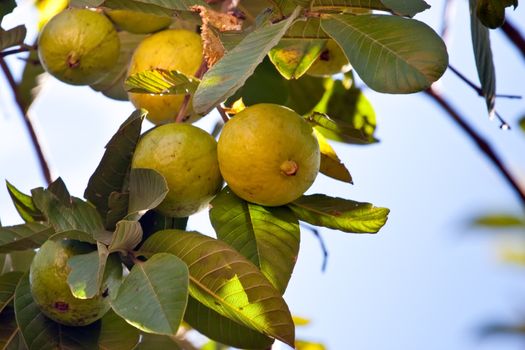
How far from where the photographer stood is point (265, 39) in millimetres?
1312

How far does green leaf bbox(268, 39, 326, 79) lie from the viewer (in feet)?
5.82

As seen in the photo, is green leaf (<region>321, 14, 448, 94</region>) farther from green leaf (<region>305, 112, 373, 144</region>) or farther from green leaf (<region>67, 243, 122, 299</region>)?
green leaf (<region>67, 243, 122, 299</region>)

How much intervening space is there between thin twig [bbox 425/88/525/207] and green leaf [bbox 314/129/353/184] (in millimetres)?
828

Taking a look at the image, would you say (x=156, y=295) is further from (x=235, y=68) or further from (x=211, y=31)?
(x=211, y=31)

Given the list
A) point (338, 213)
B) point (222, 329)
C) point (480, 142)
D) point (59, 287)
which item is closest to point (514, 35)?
point (480, 142)

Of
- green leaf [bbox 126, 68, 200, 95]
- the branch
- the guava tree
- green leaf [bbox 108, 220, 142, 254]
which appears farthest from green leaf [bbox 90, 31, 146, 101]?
the branch

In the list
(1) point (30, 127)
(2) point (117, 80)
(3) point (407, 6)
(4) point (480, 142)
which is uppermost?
(3) point (407, 6)

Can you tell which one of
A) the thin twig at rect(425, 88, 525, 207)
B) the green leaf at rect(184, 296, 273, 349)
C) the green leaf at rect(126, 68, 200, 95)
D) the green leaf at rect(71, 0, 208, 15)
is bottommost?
the thin twig at rect(425, 88, 525, 207)

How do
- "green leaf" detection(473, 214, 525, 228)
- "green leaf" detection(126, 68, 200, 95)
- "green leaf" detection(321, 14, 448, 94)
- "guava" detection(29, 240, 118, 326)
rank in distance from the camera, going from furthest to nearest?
"green leaf" detection(473, 214, 525, 228) → "green leaf" detection(126, 68, 200, 95) → "guava" detection(29, 240, 118, 326) → "green leaf" detection(321, 14, 448, 94)

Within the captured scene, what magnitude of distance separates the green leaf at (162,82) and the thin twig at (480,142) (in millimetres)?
1121

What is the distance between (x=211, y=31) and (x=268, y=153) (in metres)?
0.26

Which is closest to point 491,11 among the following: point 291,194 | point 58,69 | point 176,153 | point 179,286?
point 291,194

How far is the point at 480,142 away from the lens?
2.47m

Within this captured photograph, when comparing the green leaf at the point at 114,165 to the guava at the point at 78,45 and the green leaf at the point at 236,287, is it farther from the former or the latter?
the guava at the point at 78,45
